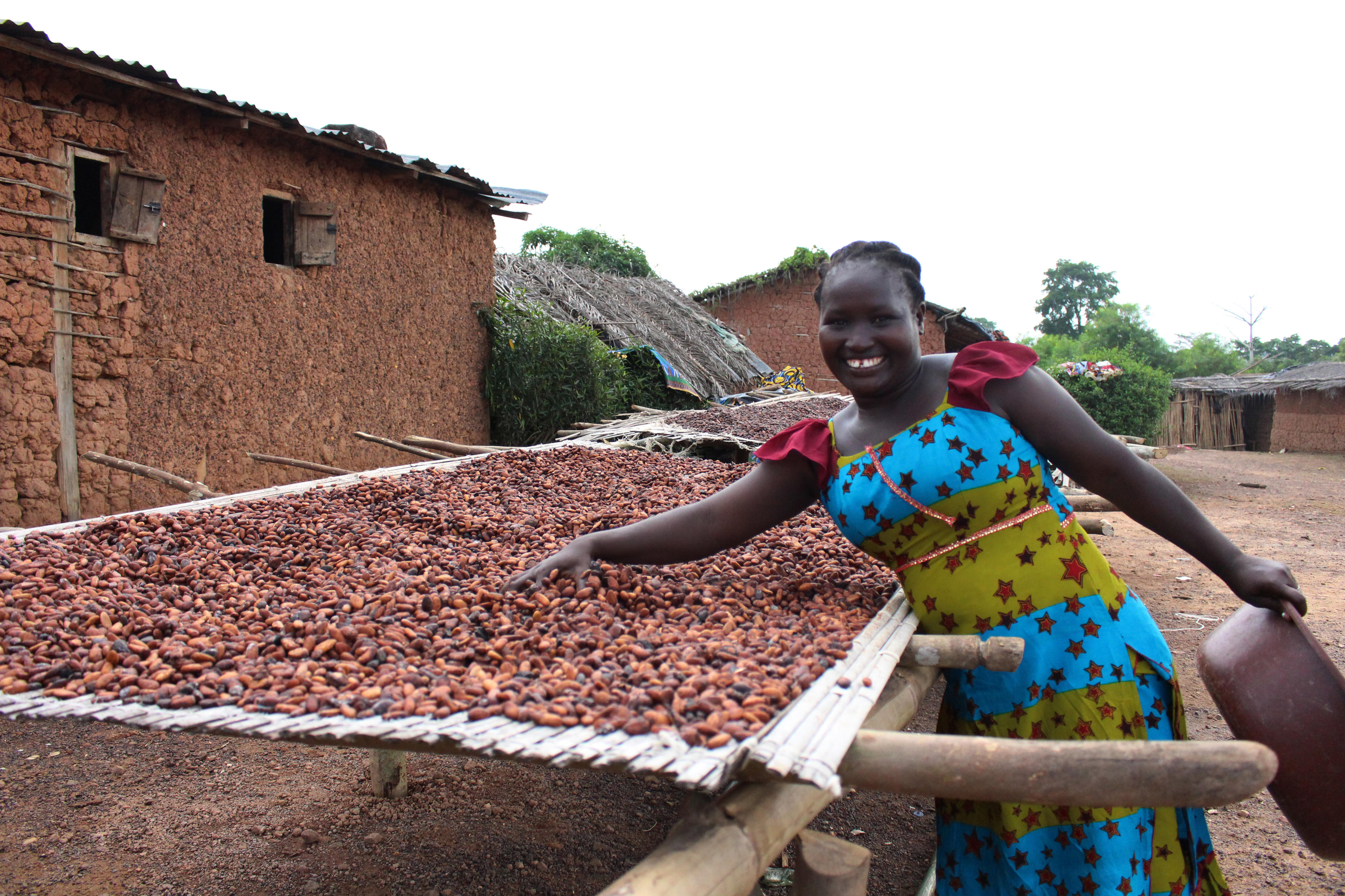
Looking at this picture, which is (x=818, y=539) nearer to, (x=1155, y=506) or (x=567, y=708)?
(x=1155, y=506)

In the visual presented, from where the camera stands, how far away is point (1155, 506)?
171 cm

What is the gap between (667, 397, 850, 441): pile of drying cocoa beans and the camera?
7.18 m

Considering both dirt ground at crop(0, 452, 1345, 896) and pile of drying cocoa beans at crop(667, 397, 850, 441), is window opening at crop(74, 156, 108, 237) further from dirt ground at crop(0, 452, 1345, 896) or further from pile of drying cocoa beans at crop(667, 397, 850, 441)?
pile of drying cocoa beans at crop(667, 397, 850, 441)

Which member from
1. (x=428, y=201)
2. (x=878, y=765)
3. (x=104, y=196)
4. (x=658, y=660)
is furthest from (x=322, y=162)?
(x=878, y=765)

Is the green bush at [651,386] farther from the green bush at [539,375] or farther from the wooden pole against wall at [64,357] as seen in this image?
the wooden pole against wall at [64,357]

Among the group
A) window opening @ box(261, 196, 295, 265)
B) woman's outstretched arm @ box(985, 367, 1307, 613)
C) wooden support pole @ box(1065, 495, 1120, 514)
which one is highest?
window opening @ box(261, 196, 295, 265)

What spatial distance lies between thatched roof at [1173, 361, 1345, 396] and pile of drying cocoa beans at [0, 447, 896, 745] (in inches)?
793

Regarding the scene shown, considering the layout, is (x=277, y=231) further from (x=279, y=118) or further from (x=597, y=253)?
(x=597, y=253)

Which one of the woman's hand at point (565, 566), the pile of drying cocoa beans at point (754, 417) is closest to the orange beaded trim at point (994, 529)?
the woman's hand at point (565, 566)

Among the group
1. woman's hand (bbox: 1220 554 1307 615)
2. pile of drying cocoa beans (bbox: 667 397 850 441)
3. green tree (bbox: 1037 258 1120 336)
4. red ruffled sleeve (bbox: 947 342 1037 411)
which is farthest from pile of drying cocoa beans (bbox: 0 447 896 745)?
green tree (bbox: 1037 258 1120 336)

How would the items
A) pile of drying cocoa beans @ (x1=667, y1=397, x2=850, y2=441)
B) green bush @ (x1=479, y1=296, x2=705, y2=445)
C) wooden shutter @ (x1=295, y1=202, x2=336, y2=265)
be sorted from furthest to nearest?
green bush @ (x1=479, y1=296, x2=705, y2=445)
pile of drying cocoa beans @ (x1=667, y1=397, x2=850, y2=441)
wooden shutter @ (x1=295, y1=202, x2=336, y2=265)

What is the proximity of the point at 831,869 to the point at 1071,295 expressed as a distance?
168ft

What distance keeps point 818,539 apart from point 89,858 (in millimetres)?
2734

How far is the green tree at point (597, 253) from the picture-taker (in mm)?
22141
